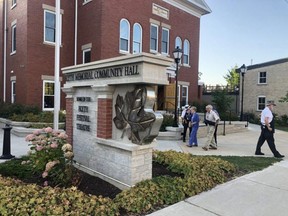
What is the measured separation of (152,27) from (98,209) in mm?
17967

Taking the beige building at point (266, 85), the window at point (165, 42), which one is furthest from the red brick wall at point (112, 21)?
the beige building at point (266, 85)

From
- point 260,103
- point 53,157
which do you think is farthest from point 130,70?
point 260,103

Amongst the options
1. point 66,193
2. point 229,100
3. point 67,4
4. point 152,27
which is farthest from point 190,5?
point 66,193

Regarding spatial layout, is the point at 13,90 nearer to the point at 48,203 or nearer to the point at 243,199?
the point at 48,203

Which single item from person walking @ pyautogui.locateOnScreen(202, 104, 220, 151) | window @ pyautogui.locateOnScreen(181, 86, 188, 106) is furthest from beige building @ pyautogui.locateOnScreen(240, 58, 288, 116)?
person walking @ pyautogui.locateOnScreen(202, 104, 220, 151)

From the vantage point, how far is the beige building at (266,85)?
26188 millimetres

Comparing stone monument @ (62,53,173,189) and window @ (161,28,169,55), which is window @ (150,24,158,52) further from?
stone monument @ (62,53,173,189)

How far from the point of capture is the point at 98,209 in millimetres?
3889

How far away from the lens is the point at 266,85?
27.4 meters

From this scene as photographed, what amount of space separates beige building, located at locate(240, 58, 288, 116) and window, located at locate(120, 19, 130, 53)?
16870 mm

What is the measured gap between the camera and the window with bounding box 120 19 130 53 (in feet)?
58.1

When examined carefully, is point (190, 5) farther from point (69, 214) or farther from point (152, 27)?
point (69, 214)

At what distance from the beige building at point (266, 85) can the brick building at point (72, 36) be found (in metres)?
10.9

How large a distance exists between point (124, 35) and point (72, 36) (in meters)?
3.67
